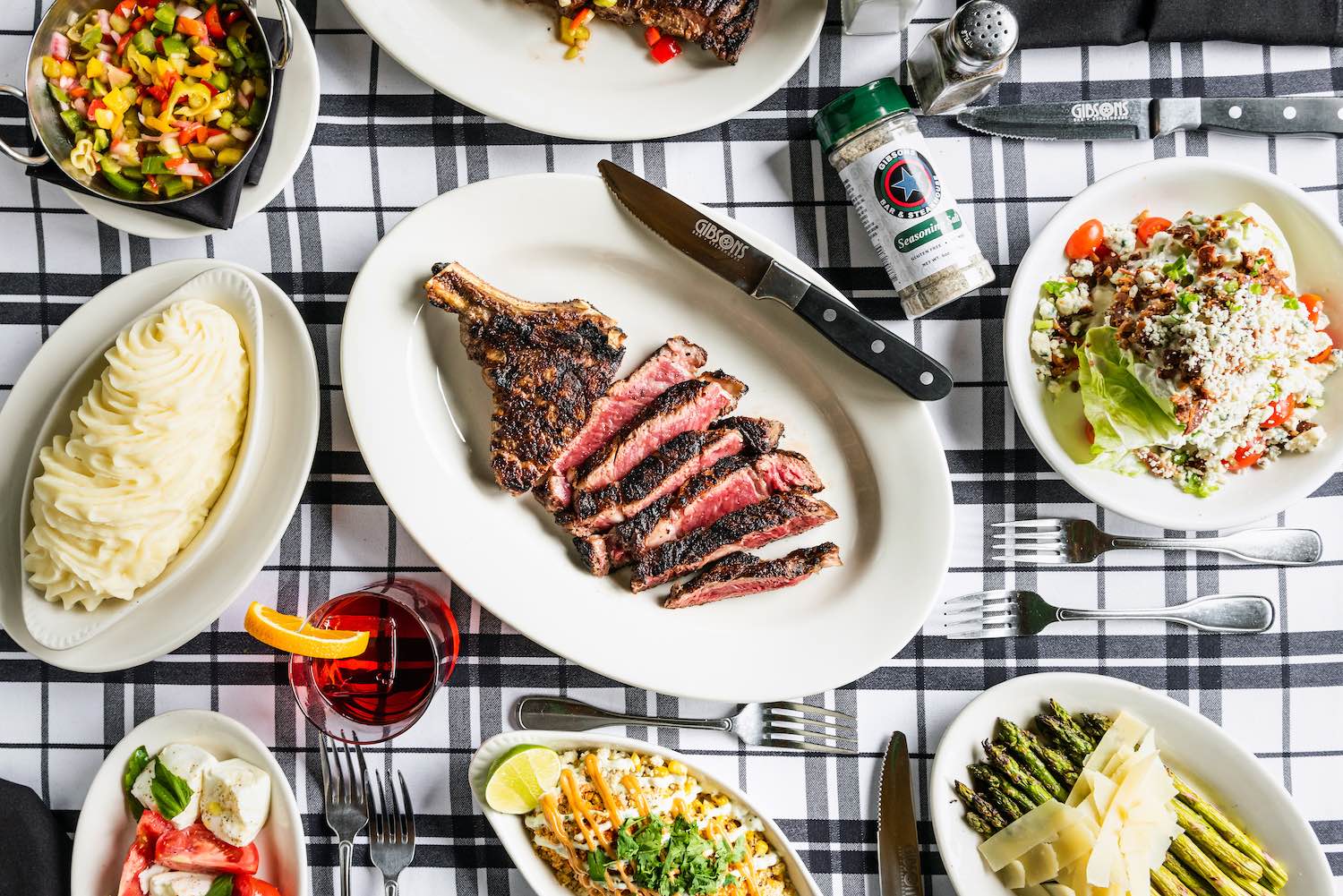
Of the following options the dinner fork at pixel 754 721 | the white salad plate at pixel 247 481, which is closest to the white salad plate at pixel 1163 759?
the dinner fork at pixel 754 721

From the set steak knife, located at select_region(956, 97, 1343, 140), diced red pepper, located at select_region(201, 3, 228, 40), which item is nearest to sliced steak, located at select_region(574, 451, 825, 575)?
steak knife, located at select_region(956, 97, 1343, 140)

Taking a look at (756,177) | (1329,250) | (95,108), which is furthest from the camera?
(756,177)

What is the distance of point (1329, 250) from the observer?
2846mm

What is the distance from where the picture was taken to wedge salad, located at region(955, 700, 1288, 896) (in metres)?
2.85

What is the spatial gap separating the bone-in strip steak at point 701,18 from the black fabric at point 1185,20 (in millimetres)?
938

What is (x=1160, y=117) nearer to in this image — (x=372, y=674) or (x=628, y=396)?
(x=628, y=396)

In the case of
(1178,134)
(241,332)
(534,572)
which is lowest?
(534,572)

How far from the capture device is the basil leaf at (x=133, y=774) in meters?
2.94

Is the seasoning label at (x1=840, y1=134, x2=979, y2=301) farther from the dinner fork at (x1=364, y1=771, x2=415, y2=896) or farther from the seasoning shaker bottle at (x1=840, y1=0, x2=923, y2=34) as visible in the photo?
the dinner fork at (x1=364, y1=771, x2=415, y2=896)

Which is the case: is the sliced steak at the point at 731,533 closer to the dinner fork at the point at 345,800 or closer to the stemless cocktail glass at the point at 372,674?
the stemless cocktail glass at the point at 372,674

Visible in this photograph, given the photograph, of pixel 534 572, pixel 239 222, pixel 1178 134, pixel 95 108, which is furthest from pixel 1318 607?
pixel 95 108

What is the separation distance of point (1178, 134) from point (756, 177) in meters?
1.51

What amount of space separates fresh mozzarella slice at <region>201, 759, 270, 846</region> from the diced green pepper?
1923 millimetres

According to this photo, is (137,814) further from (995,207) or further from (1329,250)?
(1329,250)
